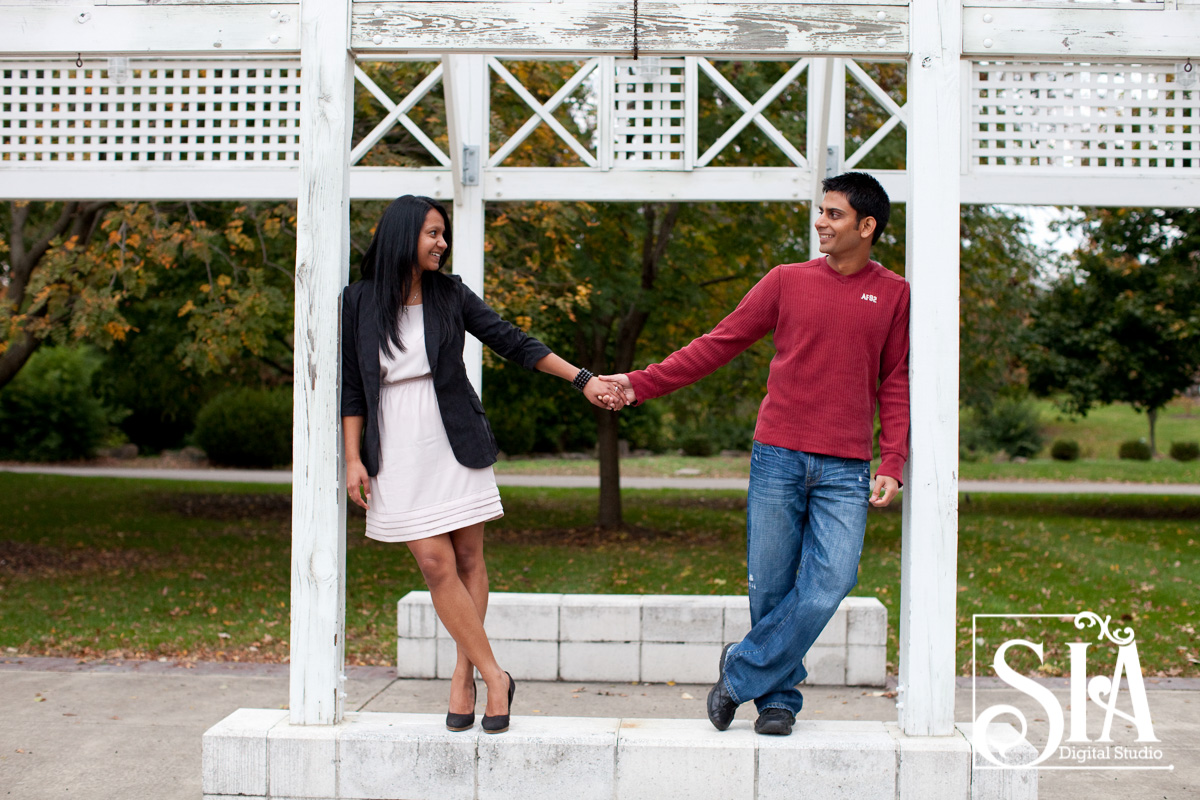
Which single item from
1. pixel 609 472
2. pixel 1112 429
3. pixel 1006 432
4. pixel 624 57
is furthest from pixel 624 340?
pixel 1112 429

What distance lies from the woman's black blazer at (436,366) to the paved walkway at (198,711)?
97 cm

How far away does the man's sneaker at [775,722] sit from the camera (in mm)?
3377

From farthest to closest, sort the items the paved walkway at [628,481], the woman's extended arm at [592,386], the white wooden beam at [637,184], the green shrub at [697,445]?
1. the green shrub at [697,445]
2. the paved walkway at [628,481]
3. the white wooden beam at [637,184]
4. the woman's extended arm at [592,386]

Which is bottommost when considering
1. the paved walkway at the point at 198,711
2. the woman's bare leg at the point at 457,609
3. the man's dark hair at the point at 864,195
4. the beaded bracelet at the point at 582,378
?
the paved walkway at the point at 198,711

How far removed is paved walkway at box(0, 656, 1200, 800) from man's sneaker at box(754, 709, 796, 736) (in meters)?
0.79

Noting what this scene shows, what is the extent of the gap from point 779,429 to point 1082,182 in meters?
3.04

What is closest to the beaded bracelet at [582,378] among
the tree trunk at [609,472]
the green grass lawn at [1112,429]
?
the tree trunk at [609,472]

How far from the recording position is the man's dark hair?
340 centimetres

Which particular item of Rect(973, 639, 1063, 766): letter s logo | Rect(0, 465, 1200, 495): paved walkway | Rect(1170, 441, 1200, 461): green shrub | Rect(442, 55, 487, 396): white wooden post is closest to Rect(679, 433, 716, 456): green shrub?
Rect(0, 465, 1200, 495): paved walkway

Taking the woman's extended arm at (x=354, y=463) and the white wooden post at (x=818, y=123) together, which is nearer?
the woman's extended arm at (x=354, y=463)

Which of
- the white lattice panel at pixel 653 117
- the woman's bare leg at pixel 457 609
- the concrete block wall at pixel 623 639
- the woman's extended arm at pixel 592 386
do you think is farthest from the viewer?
the white lattice panel at pixel 653 117

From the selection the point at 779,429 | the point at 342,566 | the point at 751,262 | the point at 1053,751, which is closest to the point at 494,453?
the point at 342,566

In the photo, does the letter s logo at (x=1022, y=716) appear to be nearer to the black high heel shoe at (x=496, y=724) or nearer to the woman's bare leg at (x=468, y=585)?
the black high heel shoe at (x=496, y=724)

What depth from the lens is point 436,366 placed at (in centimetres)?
347
